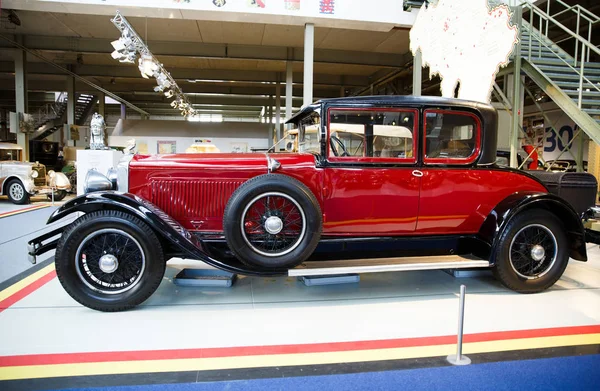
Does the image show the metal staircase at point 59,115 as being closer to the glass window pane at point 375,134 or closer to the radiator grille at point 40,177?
the radiator grille at point 40,177

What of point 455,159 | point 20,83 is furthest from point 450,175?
point 20,83

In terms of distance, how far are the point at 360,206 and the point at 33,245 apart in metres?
2.60

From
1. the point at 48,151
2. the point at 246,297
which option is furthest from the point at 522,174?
the point at 48,151

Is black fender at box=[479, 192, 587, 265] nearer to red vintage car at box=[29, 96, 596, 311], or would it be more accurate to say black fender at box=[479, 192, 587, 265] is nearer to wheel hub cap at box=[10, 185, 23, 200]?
red vintage car at box=[29, 96, 596, 311]

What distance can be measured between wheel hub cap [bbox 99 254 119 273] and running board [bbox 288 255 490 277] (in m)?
1.29

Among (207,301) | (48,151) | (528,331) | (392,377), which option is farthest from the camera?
(48,151)

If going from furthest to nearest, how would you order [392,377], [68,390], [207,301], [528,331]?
[207,301] < [528,331] < [392,377] < [68,390]

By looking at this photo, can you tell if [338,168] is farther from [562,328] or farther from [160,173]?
[562,328]

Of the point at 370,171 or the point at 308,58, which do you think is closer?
the point at 370,171

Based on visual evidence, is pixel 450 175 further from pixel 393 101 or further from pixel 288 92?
pixel 288 92

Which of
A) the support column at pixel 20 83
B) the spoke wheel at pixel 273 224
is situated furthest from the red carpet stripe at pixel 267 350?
the support column at pixel 20 83

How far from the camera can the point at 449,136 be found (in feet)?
11.0

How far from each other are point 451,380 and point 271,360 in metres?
0.98

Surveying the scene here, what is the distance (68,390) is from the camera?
1.85 meters
